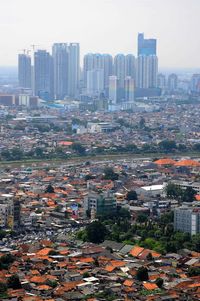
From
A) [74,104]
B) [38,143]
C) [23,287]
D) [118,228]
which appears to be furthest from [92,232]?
[74,104]

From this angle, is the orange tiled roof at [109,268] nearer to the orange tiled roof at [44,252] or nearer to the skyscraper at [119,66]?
the orange tiled roof at [44,252]

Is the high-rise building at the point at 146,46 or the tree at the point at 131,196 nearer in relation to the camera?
the tree at the point at 131,196

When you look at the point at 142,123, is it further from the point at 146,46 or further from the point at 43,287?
the point at 146,46

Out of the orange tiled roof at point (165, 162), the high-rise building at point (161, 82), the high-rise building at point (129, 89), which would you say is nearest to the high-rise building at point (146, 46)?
the high-rise building at point (161, 82)

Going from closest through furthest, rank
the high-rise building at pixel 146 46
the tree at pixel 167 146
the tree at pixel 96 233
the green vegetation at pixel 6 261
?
the green vegetation at pixel 6 261 → the tree at pixel 96 233 → the tree at pixel 167 146 → the high-rise building at pixel 146 46

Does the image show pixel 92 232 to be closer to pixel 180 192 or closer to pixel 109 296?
pixel 109 296

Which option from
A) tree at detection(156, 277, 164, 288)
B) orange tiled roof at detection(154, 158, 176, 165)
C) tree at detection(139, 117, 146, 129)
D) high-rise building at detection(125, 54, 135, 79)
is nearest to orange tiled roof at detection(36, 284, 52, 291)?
tree at detection(156, 277, 164, 288)
